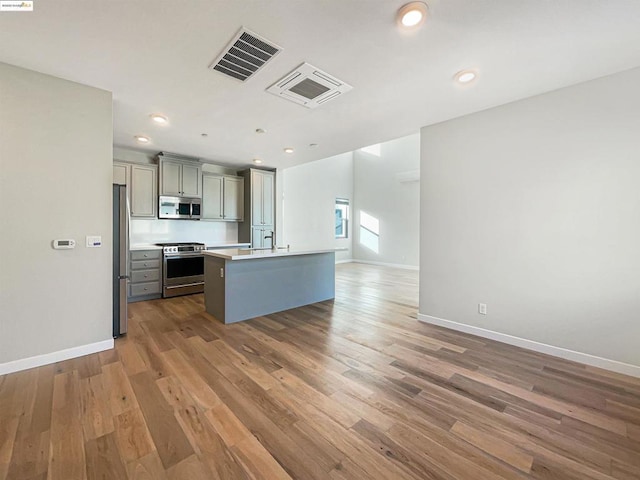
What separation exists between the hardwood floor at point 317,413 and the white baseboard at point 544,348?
0.14 meters

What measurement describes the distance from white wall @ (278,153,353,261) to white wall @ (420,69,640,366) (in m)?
5.12

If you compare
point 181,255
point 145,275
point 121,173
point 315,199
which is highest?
point 315,199

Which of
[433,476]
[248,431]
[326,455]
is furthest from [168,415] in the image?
[433,476]

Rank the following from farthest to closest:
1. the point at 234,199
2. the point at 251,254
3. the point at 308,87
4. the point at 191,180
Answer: the point at 234,199 < the point at 191,180 < the point at 251,254 < the point at 308,87

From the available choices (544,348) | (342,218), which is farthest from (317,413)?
(342,218)

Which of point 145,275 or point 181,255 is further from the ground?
point 181,255

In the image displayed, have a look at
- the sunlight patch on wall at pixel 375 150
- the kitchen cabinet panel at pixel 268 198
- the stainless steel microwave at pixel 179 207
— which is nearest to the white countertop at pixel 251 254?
the stainless steel microwave at pixel 179 207

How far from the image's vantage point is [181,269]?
197 inches

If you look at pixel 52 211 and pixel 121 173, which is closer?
pixel 52 211

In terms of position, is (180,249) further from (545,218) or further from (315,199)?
(545,218)

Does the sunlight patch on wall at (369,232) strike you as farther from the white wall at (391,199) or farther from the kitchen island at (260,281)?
the kitchen island at (260,281)

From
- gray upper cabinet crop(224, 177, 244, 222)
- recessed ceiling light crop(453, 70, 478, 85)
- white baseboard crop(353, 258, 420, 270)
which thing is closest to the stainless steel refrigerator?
gray upper cabinet crop(224, 177, 244, 222)

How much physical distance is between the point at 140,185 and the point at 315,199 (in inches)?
205

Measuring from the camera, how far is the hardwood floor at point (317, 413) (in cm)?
146
